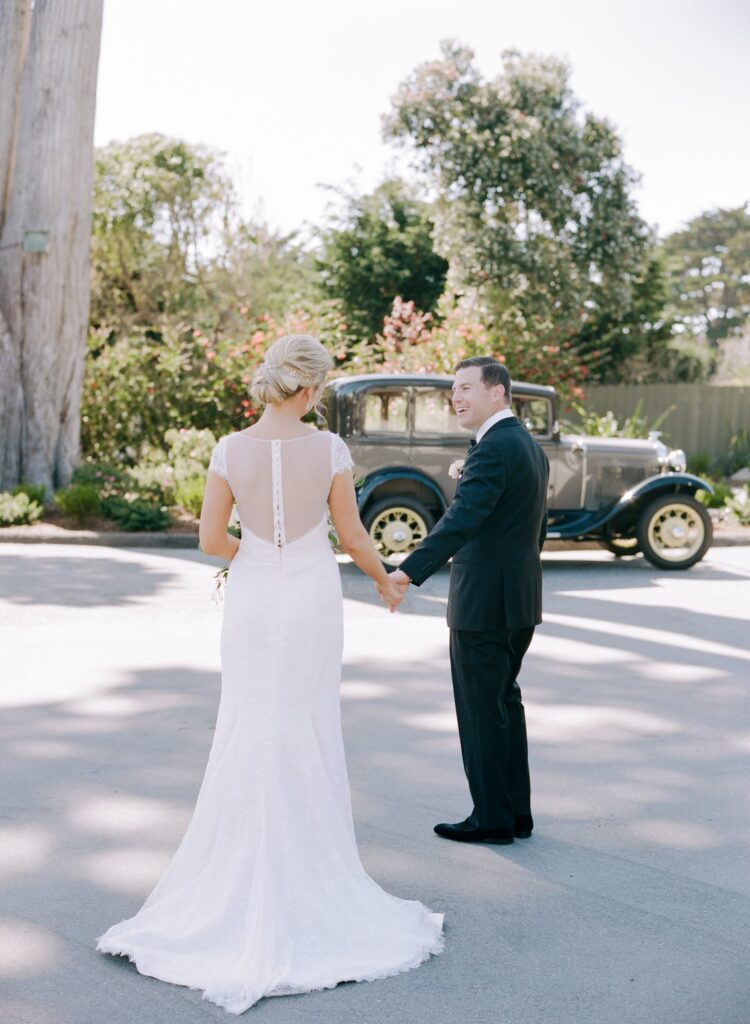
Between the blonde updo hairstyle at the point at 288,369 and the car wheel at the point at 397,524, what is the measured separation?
8471 mm

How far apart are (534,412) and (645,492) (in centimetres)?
151

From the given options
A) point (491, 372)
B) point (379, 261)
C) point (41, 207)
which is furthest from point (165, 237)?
point (491, 372)

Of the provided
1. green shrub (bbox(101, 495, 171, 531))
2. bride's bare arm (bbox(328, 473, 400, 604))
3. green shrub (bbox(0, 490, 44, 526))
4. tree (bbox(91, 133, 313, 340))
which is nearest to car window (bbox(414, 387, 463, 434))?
green shrub (bbox(101, 495, 171, 531))

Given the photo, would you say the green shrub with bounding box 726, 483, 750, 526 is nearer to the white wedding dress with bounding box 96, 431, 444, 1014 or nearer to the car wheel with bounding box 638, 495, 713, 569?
the car wheel with bounding box 638, 495, 713, 569

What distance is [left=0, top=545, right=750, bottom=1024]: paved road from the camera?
344cm

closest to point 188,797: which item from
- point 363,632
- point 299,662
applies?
point 299,662

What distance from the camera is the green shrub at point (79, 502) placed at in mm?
15320

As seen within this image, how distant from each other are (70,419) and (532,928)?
14.3 metres

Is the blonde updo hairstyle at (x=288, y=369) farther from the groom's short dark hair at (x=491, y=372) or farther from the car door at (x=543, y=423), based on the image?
the car door at (x=543, y=423)

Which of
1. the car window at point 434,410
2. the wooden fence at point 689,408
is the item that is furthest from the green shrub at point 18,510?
the wooden fence at point 689,408

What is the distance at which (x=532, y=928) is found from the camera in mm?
3920

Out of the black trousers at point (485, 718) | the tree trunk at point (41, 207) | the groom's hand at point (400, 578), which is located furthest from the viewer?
the tree trunk at point (41, 207)

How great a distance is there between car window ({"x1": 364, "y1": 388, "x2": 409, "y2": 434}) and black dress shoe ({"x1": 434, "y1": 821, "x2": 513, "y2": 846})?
839 cm

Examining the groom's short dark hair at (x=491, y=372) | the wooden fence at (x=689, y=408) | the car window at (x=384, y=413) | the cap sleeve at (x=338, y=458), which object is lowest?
the cap sleeve at (x=338, y=458)
